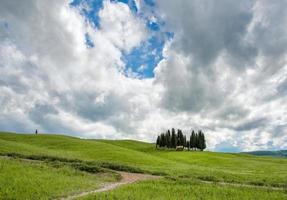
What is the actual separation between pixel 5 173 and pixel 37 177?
3008 millimetres

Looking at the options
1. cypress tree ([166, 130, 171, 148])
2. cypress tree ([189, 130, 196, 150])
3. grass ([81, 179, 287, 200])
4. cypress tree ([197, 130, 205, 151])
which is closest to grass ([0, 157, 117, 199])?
grass ([81, 179, 287, 200])

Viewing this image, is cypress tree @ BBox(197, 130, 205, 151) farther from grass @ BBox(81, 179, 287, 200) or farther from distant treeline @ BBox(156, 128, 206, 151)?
grass @ BBox(81, 179, 287, 200)

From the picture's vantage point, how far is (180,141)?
12481 centimetres

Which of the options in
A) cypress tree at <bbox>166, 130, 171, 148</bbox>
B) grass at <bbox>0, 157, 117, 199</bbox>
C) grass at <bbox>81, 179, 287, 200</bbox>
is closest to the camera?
grass at <bbox>0, 157, 117, 199</bbox>

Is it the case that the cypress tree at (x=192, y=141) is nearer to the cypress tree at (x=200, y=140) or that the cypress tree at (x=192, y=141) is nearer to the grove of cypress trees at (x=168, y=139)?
the cypress tree at (x=200, y=140)

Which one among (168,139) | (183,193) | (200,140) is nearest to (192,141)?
(200,140)

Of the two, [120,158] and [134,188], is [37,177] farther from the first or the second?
[120,158]

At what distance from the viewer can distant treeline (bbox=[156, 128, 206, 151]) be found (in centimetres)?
12225

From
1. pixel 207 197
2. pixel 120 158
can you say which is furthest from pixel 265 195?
pixel 120 158

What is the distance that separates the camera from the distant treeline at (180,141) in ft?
401

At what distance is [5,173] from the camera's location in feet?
91.7

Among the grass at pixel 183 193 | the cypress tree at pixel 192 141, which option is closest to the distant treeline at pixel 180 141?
the cypress tree at pixel 192 141

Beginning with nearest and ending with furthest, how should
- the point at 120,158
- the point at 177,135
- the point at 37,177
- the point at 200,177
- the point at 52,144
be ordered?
the point at 37,177 < the point at 200,177 < the point at 120,158 < the point at 52,144 < the point at 177,135

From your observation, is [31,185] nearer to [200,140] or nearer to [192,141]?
[192,141]
